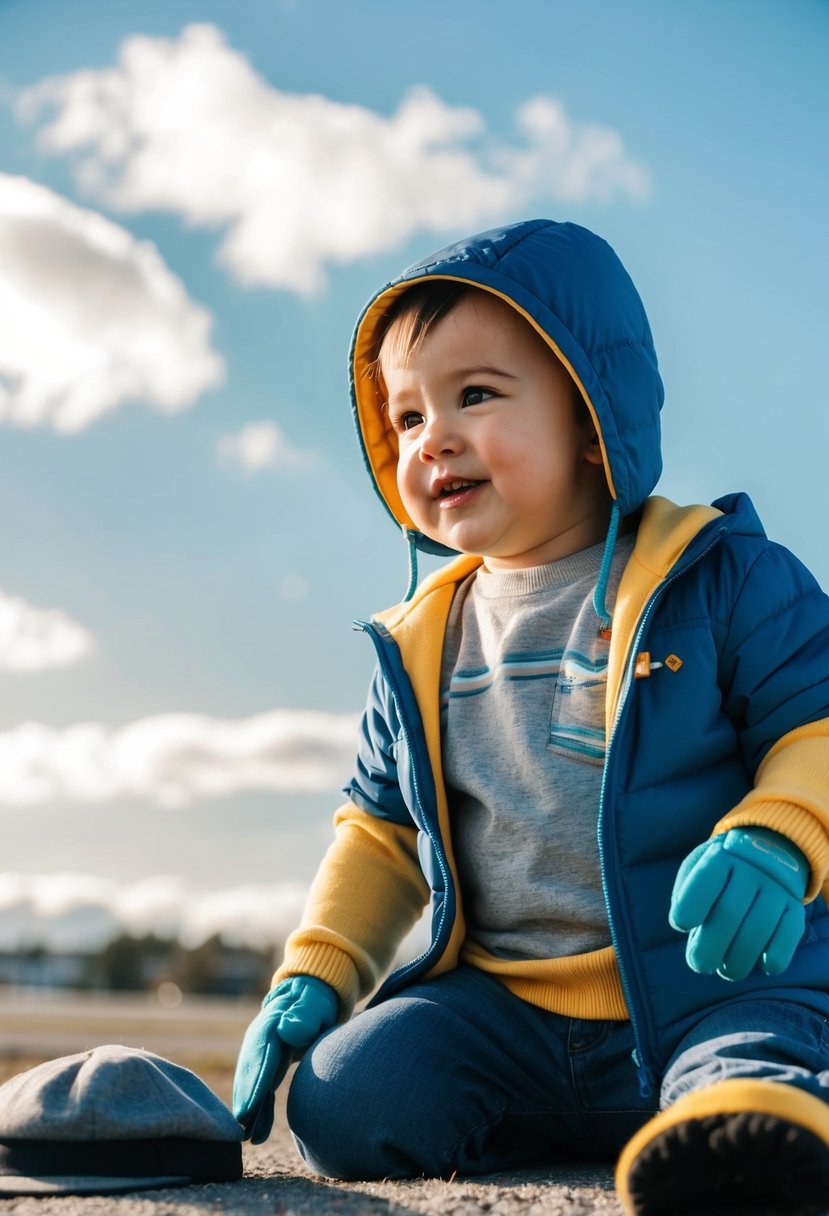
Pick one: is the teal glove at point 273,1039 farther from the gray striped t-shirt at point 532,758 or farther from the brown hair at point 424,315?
the brown hair at point 424,315

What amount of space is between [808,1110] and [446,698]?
116cm

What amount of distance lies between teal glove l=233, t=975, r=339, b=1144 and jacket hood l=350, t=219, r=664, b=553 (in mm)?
1072

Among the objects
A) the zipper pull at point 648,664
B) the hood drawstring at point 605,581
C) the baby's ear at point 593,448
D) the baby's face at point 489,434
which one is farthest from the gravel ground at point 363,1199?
the baby's ear at point 593,448

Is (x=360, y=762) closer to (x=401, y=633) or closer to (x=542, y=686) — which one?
(x=401, y=633)

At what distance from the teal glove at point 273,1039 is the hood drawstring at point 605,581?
2.86ft

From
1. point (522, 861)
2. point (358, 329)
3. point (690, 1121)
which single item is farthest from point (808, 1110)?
point (358, 329)

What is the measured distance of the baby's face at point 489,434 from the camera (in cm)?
237

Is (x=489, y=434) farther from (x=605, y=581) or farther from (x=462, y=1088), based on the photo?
(x=462, y=1088)

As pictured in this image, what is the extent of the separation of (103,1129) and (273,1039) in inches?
19.1

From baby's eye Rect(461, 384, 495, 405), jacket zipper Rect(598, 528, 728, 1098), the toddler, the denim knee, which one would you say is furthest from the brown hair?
the denim knee

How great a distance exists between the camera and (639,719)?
7.15ft

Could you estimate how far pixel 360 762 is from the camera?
2734 mm

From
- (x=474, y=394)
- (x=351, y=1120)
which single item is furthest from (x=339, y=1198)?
(x=474, y=394)

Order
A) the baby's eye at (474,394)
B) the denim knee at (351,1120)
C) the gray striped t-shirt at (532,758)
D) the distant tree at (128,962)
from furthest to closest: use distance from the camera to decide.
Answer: the distant tree at (128,962), the baby's eye at (474,394), the gray striped t-shirt at (532,758), the denim knee at (351,1120)
